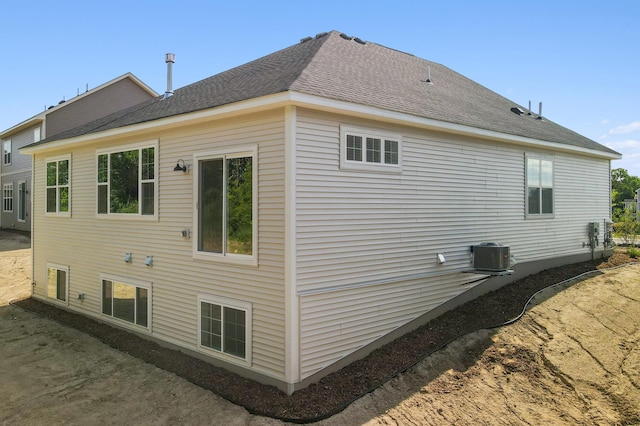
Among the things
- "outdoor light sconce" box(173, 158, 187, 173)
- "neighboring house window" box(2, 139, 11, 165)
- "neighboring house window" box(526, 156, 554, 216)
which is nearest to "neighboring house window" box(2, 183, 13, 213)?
"neighboring house window" box(2, 139, 11, 165)

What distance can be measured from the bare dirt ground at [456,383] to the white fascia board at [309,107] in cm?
362

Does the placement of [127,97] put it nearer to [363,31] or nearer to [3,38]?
[3,38]

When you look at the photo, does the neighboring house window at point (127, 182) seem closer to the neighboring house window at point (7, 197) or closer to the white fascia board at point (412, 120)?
the white fascia board at point (412, 120)

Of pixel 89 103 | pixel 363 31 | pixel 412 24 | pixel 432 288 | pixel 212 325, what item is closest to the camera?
pixel 212 325

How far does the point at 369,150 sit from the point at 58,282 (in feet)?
31.4

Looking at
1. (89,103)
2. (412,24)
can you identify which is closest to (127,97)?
(89,103)

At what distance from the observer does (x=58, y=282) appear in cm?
1161

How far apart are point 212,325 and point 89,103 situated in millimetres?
20119

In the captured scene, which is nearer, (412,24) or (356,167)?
(356,167)

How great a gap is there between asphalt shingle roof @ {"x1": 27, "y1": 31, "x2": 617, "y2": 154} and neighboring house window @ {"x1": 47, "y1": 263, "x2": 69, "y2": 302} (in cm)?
415

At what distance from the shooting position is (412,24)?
430 inches

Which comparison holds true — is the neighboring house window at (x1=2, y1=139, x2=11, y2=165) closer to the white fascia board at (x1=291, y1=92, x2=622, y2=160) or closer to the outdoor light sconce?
the outdoor light sconce

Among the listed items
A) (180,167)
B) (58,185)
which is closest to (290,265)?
(180,167)

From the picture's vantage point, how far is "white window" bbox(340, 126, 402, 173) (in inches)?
263
